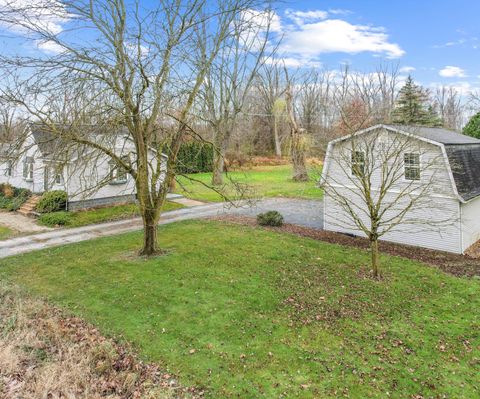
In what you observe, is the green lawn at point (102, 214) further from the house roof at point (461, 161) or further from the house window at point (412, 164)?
the house window at point (412, 164)

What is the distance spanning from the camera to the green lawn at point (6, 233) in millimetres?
13622

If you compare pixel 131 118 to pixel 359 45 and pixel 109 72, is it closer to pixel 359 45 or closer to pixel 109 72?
pixel 109 72

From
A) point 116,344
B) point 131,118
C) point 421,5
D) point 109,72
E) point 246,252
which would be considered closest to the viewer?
point 116,344

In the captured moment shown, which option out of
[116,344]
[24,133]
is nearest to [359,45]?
[24,133]

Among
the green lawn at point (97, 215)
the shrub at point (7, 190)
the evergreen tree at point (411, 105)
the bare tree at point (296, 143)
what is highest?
the evergreen tree at point (411, 105)

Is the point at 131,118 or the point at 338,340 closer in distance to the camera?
the point at 338,340

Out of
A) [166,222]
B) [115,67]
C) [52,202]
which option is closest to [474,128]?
[166,222]

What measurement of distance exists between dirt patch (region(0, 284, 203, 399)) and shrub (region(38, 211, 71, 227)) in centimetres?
921

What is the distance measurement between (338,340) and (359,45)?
21387 mm

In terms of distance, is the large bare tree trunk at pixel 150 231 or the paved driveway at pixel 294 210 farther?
the paved driveway at pixel 294 210

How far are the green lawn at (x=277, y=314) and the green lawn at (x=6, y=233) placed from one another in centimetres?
334

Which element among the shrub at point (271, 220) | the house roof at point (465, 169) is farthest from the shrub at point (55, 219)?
the house roof at point (465, 169)

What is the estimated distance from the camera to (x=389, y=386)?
5152 mm

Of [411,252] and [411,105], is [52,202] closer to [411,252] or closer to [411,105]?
[411,252]
